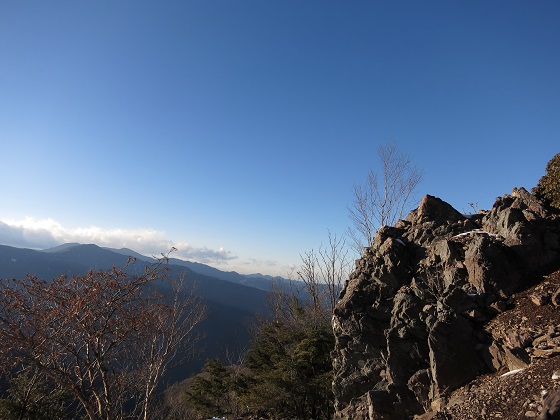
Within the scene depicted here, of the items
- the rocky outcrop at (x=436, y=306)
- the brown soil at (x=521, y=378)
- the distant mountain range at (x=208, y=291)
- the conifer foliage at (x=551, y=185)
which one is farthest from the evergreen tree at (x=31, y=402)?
the distant mountain range at (x=208, y=291)

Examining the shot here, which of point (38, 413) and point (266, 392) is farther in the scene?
point (266, 392)

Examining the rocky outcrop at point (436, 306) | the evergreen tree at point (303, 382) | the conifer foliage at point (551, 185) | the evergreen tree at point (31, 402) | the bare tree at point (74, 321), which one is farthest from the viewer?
the evergreen tree at point (303, 382)

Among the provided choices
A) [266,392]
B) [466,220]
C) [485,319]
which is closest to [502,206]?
[466,220]

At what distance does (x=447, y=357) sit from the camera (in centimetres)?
683

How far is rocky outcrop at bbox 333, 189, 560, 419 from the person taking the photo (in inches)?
268

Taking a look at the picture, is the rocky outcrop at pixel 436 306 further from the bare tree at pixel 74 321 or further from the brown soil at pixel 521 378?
the bare tree at pixel 74 321

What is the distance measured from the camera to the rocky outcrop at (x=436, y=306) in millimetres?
6809

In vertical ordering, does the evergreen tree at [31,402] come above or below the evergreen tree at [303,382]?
below

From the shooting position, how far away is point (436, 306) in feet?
25.1

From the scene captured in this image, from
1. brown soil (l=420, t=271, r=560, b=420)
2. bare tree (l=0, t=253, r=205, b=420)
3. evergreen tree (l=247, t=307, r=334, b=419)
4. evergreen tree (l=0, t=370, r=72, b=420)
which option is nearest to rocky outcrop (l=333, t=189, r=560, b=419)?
brown soil (l=420, t=271, r=560, b=420)

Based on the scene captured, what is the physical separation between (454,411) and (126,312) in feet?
21.5

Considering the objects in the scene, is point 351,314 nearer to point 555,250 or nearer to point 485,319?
point 485,319

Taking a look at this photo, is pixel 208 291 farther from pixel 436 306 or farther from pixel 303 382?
pixel 436 306

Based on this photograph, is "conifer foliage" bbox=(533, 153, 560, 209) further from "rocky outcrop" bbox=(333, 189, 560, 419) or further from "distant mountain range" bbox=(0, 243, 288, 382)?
"distant mountain range" bbox=(0, 243, 288, 382)
